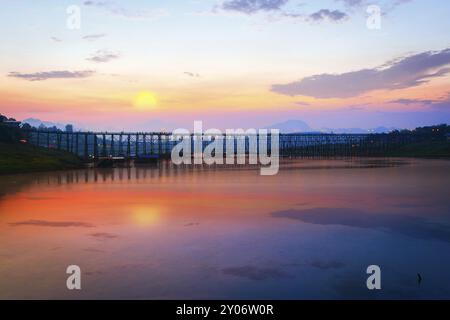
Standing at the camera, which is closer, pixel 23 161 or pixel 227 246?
pixel 227 246

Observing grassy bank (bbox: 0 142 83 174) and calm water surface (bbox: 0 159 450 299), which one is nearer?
calm water surface (bbox: 0 159 450 299)

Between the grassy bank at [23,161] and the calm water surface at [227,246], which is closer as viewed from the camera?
the calm water surface at [227,246]

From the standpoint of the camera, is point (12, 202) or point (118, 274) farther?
point (12, 202)

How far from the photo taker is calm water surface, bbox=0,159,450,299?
1248 centimetres

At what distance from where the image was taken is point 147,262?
1526 cm

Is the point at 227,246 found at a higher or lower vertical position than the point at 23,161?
lower

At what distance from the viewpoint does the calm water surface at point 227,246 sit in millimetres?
12477

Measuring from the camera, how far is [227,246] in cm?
1745

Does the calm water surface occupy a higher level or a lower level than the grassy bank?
lower

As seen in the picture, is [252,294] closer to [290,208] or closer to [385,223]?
[385,223]

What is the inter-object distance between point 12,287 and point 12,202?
68.1 ft

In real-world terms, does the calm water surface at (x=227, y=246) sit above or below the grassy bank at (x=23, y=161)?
below
